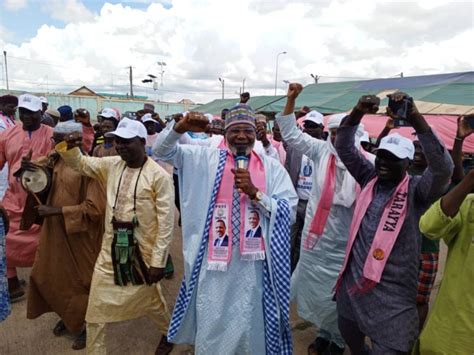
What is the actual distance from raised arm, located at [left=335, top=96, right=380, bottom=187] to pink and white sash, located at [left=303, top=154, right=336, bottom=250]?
406mm

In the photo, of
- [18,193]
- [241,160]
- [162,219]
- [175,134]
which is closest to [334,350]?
[162,219]

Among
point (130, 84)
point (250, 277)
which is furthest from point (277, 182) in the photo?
point (130, 84)

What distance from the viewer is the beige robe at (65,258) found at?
10.1 ft

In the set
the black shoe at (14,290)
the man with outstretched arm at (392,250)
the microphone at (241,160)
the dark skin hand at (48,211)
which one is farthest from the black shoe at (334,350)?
the black shoe at (14,290)

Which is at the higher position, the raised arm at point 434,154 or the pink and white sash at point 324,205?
the raised arm at point 434,154

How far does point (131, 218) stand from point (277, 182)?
1.05 metres

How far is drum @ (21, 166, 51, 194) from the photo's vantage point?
3008mm

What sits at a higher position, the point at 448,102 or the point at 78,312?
the point at 448,102

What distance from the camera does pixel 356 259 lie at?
2.41 metres

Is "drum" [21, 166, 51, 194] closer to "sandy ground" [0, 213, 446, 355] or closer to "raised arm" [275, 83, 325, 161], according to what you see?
"sandy ground" [0, 213, 446, 355]

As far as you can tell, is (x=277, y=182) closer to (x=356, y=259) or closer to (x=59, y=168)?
(x=356, y=259)

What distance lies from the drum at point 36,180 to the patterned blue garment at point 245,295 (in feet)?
4.71

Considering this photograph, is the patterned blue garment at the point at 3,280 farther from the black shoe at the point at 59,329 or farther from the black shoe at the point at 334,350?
the black shoe at the point at 334,350

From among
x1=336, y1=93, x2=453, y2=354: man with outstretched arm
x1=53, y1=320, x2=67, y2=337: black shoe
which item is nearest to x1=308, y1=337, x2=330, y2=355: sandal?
x1=336, y1=93, x2=453, y2=354: man with outstretched arm
